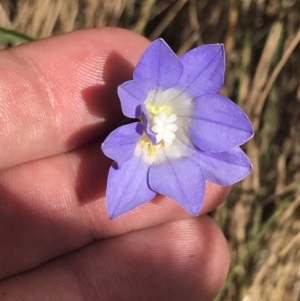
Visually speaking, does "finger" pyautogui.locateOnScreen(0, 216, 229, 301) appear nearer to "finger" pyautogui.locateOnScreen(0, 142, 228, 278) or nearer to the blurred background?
"finger" pyautogui.locateOnScreen(0, 142, 228, 278)

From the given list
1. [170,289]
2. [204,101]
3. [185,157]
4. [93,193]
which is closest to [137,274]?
[170,289]

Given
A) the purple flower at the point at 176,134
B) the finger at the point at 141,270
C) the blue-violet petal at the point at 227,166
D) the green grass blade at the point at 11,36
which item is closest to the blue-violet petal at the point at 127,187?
the purple flower at the point at 176,134

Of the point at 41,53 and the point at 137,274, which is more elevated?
the point at 41,53

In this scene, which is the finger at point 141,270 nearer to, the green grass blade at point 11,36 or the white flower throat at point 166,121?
the white flower throat at point 166,121

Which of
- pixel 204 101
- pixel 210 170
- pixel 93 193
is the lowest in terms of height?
pixel 93 193

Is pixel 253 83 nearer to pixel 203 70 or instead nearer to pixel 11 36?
pixel 203 70

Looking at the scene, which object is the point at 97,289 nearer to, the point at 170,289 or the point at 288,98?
the point at 170,289
